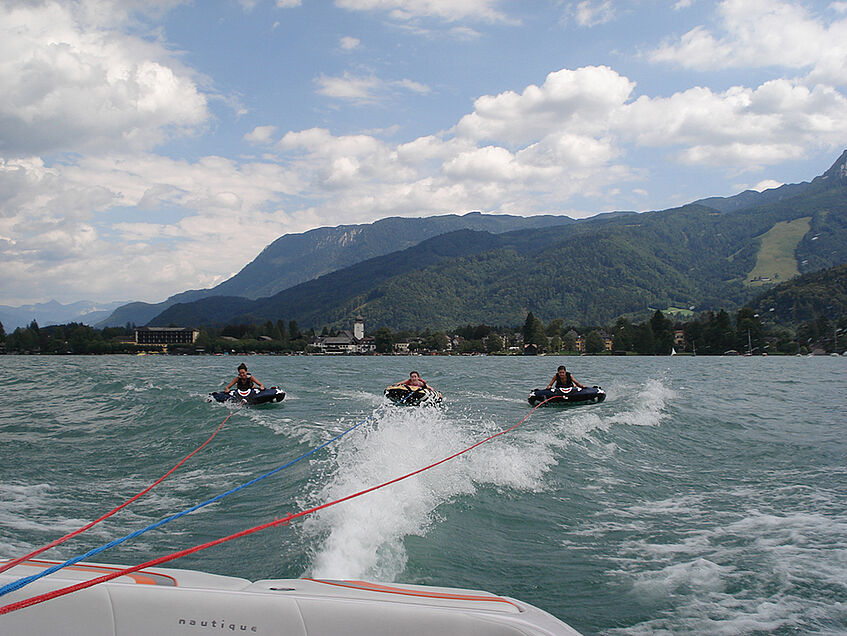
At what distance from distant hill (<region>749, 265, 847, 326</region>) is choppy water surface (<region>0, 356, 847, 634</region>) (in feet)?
420

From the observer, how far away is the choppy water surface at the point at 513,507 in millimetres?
6172

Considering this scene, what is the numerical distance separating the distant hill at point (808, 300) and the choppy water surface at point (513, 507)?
128m

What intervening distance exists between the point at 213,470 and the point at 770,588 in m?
9.56

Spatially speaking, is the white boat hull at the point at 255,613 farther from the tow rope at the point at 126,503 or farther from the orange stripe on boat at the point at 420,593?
the tow rope at the point at 126,503

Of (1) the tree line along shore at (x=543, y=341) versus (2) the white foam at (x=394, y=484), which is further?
(1) the tree line along shore at (x=543, y=341)

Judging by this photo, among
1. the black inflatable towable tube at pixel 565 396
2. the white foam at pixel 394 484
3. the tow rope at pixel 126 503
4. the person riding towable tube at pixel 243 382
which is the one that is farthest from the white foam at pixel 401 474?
the person riding towable tube at pixel 243 382

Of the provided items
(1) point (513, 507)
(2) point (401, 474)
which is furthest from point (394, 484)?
(1) point (513, 507)

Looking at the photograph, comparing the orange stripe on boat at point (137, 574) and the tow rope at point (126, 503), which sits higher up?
the orange stripe on boat at point (137, 574)

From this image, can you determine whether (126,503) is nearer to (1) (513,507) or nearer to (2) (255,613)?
(2) (255,613)

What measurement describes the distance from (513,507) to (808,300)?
476 ft

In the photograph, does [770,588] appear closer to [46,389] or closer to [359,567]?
[359,567]

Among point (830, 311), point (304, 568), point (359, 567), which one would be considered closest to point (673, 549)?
point (359, 567)

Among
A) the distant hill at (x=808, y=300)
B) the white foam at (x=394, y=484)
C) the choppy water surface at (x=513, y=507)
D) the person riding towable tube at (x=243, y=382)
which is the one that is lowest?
the choppy water surface at (x=513, y=507)

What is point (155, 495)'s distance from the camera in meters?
9.98
